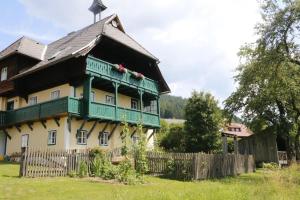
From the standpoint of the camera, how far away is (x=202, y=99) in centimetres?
3775

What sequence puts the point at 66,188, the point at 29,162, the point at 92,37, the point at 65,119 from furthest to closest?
the point at 92,37, the point at 65,119, the point at 29,162, the point at 66,188

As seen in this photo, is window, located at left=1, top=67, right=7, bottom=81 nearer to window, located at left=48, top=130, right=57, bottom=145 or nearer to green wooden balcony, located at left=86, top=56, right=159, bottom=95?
window, located at left=48, top=130, right=57, bottom=145

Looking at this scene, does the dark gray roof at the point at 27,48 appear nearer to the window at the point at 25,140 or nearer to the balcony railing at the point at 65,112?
the balcony railing at the point at 65,112

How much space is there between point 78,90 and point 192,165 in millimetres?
11086

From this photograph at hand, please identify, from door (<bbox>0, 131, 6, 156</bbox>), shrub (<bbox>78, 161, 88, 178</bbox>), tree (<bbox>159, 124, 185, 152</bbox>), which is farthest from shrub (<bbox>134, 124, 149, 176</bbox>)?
tree (<bbox>159, 124, 185, 152</bbox>)

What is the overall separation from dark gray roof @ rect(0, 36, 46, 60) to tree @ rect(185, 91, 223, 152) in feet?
56.1

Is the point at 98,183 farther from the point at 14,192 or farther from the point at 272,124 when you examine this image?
the point at 272,124

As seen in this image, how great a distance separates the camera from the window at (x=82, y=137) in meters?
24.3

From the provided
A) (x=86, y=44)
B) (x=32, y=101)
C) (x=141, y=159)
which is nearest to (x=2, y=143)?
(x=32, y=101)

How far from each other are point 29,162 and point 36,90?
12.8 metres

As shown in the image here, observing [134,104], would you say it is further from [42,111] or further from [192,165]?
[192,165]

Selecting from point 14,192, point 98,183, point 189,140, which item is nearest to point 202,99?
point 189,140

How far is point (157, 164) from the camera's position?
20312 millimetres

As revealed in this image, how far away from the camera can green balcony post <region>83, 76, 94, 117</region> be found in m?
22.9
